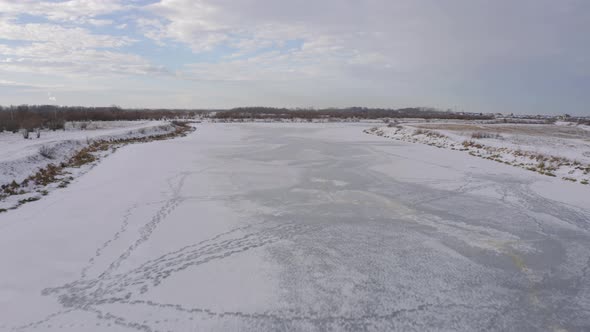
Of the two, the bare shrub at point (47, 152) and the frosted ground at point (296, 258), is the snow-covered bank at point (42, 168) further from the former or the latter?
the frosted ground at point (296, 258)

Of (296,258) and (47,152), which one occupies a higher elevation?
(47,152)

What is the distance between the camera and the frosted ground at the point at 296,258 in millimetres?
3303

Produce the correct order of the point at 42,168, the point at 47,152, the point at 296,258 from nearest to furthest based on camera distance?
1. the point at 296,258
2. the point at 42,168
3. the point at 47,152

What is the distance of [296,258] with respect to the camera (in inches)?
182

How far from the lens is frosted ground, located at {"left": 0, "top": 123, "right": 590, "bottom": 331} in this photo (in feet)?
10.8

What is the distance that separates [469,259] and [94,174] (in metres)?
11.0

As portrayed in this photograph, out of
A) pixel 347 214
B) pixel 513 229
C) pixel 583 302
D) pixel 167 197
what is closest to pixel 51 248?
pixel 167 197

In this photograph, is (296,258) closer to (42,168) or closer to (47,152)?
(42,168)

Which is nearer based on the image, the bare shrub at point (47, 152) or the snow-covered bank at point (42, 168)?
the snow-covered bank at point (42, 168)

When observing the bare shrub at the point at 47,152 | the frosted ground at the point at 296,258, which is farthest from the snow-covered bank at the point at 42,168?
the frosted ground at the point at 296,258

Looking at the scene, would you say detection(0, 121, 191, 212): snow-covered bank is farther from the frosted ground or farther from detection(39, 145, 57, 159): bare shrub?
the frosted ground

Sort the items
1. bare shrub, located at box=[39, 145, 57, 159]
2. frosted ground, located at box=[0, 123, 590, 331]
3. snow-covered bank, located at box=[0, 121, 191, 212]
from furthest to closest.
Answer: bare shrub, located at box=[39, 145, 57, 159] < snow-covered bank, located at box=[0, 121, 191, 212] < frosted ground, located at box=[0, 123, 590, 331]

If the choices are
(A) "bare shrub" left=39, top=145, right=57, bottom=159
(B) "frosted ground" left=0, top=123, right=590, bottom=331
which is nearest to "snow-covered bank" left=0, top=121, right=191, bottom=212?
(A) "bare shrub" left=39, top=145, right=57, bottom=159

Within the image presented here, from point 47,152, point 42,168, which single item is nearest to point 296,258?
point 42,168
